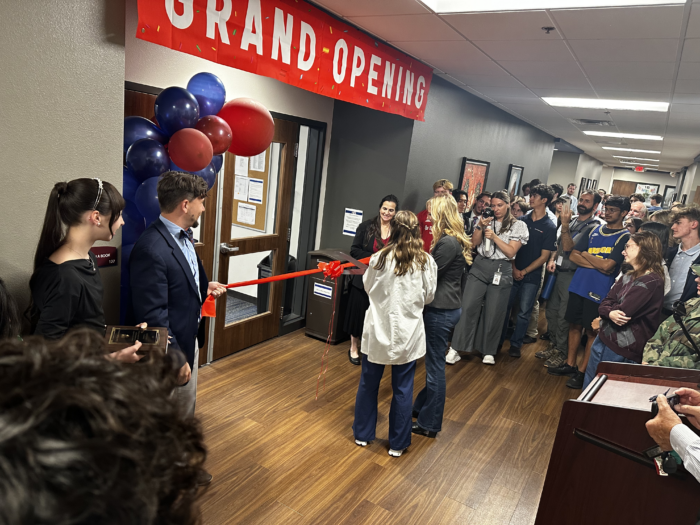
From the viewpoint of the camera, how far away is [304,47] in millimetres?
2973

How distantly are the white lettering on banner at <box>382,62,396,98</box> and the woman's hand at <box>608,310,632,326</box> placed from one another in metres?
2.39

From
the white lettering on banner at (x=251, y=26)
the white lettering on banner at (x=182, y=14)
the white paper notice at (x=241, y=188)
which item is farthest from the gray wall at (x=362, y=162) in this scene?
the white lettering on banner at (x=182, y=14)

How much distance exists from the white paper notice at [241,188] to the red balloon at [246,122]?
1481mm

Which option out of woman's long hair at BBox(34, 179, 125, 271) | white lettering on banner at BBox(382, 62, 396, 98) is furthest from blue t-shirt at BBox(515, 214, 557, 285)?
woman's long hair at BBox(34, 179, 125, 271)

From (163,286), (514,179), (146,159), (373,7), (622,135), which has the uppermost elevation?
(622,135)

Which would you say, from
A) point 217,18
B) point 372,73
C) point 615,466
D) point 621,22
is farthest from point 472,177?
point 615,466

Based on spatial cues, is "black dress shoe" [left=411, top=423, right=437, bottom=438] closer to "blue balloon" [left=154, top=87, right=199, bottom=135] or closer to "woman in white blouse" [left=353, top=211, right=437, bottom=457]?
"woman in white blouse" [left=353, top=211, right=437, bottom=457]

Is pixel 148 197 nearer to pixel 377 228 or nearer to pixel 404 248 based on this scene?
pixel 404 248

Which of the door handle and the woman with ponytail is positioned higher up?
the woman with ponytail

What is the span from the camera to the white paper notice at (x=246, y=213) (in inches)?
169

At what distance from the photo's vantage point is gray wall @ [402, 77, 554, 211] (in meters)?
4.72

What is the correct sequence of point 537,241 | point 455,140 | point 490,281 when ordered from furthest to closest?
point 455,140 < point 537,241 < point 490,281

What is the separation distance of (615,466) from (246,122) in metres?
2.41

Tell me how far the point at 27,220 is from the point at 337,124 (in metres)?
3.37
